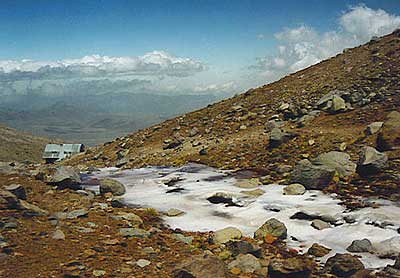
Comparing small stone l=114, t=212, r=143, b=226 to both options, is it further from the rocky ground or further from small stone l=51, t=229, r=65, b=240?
small stone l=51, t=229, r=65, b=240

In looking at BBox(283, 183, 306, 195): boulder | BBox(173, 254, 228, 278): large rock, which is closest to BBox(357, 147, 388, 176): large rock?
BBox(283, 183, 306, 195): boulder

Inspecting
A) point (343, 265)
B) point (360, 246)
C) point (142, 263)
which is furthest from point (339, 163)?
point (142, 263)

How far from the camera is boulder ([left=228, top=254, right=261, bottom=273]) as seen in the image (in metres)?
8.58

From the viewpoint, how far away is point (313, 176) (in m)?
14.5

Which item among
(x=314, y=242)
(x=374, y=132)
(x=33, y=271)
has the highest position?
(x=374, y=132)

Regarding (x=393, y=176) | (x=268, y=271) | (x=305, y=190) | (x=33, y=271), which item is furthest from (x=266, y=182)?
(x=33, y=271)

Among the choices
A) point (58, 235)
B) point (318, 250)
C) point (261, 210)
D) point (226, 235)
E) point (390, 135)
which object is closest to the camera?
point (318, 250)

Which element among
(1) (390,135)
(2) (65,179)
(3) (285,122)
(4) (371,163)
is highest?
(3) (285,122)

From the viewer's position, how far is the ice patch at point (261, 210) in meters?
10.2

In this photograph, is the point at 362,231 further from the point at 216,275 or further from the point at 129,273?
the point at 129,273

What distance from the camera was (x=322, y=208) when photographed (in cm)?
1238

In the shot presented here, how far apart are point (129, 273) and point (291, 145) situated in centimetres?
1388

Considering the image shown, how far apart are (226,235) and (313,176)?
5661 millimetres

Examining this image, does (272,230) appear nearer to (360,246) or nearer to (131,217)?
(360,246)
